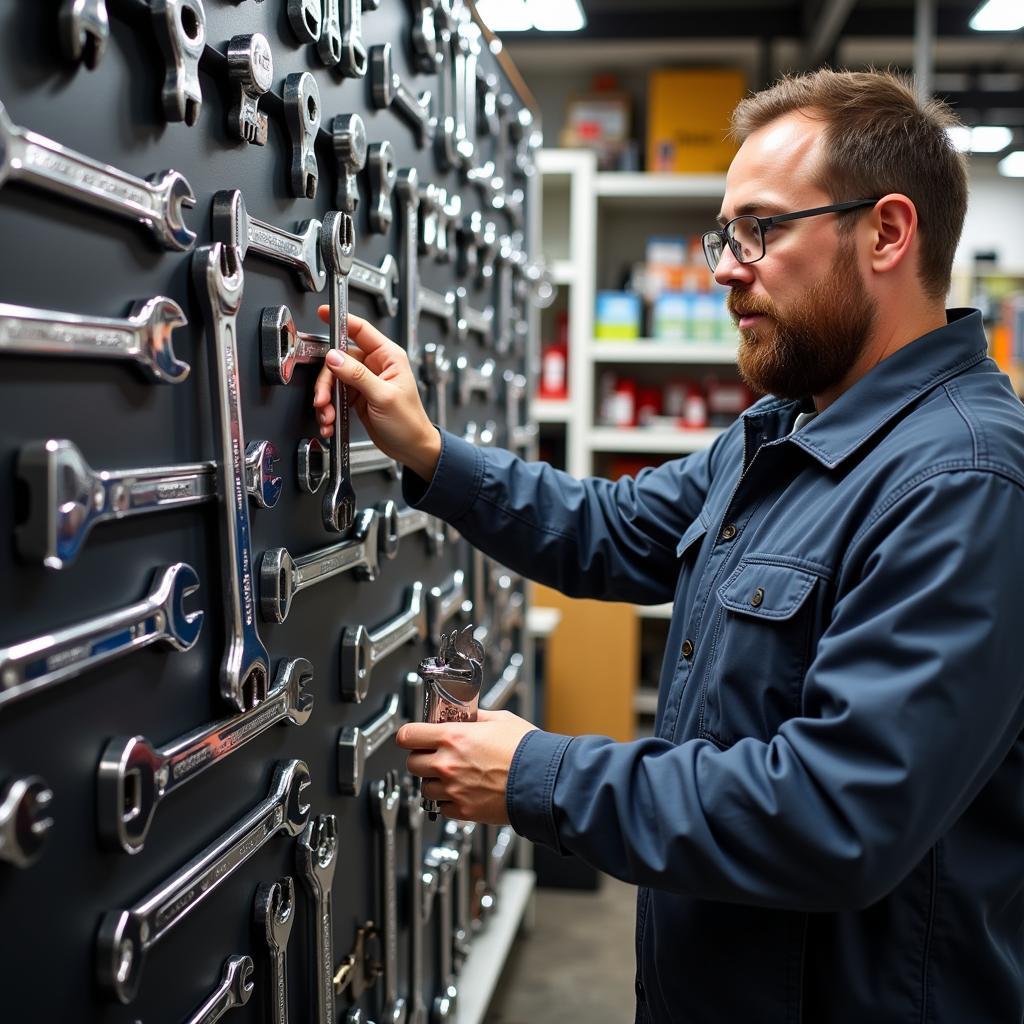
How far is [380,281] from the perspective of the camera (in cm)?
135

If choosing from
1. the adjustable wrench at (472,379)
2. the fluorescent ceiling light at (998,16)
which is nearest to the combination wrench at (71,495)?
the adjustable wrench at (472,379)

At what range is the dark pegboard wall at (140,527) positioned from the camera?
0.66m

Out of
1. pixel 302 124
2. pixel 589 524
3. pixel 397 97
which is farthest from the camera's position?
pixel 589 524

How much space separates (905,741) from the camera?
0.93m

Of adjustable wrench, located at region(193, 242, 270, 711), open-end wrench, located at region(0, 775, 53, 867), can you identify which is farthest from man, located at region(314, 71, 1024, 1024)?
open-end wrench, located at region(0, 775, 53, 867)

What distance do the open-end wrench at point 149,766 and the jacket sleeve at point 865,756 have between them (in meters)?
0.31

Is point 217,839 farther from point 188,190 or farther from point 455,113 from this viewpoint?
point 455,113

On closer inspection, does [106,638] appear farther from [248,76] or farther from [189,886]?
[248,76]

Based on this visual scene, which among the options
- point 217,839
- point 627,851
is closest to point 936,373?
point 627,851

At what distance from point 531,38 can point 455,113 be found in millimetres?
2983

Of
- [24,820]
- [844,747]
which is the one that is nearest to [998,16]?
[844,747]

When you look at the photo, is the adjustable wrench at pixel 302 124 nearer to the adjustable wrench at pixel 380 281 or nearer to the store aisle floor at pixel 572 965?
the adjustable wrench at pixel 380 281

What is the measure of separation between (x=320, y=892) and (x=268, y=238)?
688mm

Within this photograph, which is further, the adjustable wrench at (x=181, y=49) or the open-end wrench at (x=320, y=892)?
the open-end wrench at (x=320, y=892)
